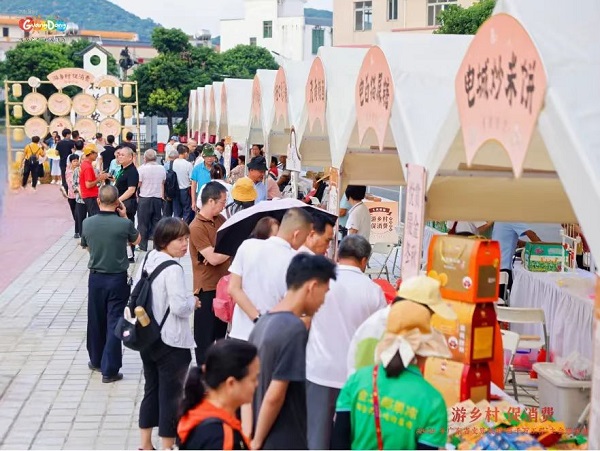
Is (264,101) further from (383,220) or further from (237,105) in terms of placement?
(237,105)

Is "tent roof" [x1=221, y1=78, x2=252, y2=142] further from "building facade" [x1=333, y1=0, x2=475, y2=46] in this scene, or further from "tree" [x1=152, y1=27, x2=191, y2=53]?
"tree" [x1=152, y1=27, x2=191, y2=53]

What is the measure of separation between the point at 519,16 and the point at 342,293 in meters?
1.86

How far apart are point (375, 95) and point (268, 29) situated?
366ft

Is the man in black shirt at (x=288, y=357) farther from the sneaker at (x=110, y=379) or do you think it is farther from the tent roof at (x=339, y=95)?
the sneaker at (x=110, y=379)

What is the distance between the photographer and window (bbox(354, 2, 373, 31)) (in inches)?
2309

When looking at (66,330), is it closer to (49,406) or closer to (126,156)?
(49,406)

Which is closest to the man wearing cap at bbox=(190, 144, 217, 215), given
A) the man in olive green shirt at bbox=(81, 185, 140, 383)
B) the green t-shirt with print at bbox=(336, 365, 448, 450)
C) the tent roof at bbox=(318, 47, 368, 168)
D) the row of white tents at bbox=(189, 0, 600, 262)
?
the row of white tents at bbox=(189, 0, 600, 262)

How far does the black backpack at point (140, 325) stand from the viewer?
6520 mm

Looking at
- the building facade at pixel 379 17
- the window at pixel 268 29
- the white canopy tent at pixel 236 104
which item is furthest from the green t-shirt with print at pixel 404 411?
the window at pixel 268 29

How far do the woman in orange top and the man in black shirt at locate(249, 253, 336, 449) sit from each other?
1.91ft

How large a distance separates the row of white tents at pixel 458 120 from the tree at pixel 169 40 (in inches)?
1997

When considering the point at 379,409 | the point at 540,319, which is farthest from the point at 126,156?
the point at 379,409

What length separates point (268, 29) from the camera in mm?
117250

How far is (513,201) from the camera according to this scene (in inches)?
297
